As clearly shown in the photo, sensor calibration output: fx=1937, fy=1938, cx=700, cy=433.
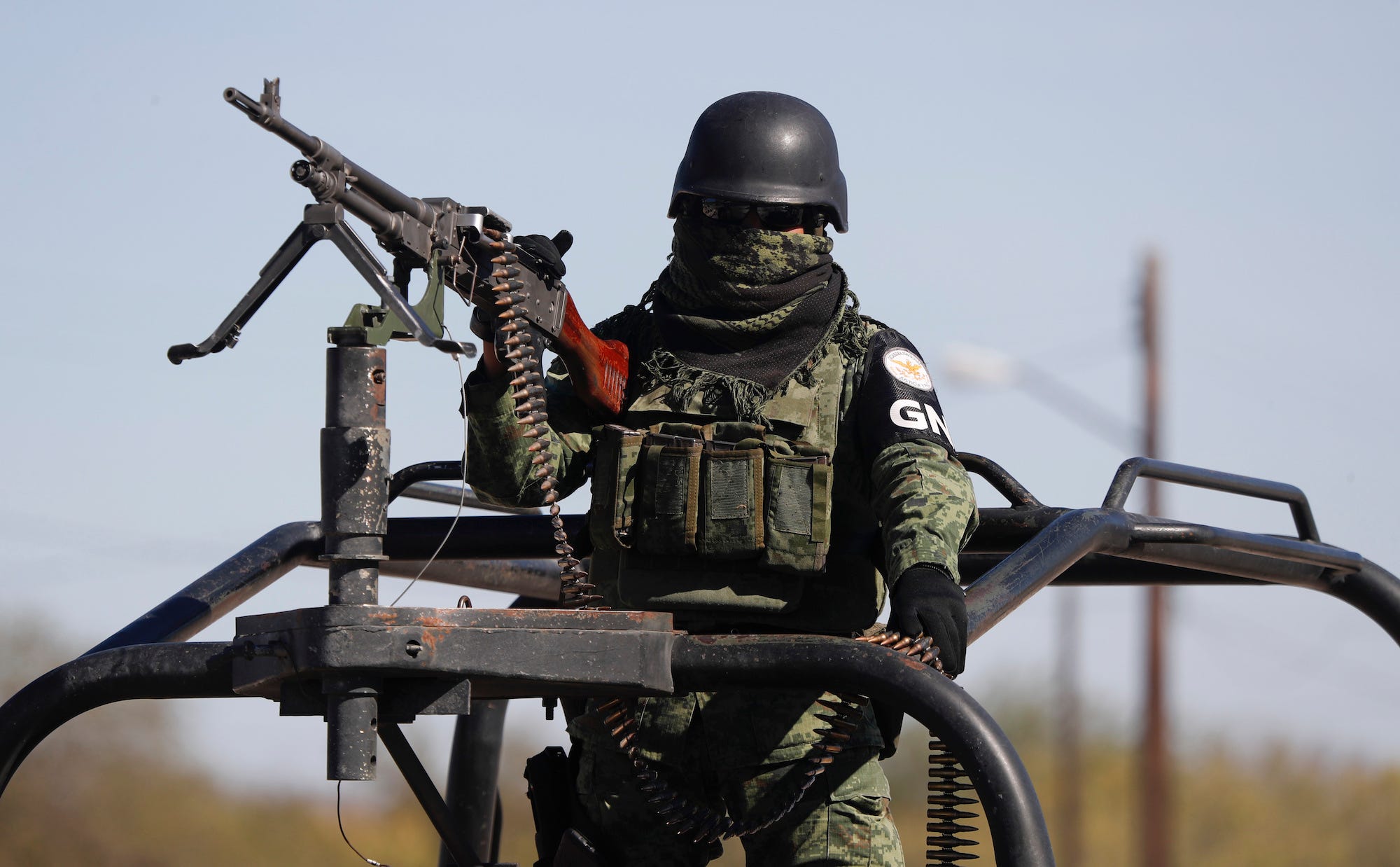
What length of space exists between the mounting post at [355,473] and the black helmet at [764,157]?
4.16ft

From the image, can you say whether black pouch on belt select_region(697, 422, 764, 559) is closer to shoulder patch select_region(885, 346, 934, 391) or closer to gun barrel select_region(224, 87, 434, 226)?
shoulder patch select_region(885, 346, 934, 391)

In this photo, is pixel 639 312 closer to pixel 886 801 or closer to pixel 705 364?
pixel 705 364

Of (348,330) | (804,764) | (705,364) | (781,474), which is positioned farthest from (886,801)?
(348,330)

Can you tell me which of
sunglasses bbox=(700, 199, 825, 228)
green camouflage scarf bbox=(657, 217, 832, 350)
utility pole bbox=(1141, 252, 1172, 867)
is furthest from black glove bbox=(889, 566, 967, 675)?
utility pole bbox=(1141, 252, 1172, 867)

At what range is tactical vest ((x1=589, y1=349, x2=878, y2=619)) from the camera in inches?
135

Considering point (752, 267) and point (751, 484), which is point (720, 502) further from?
point (752, 267)

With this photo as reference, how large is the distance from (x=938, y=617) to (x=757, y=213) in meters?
1.07

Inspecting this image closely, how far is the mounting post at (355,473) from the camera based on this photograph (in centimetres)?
254

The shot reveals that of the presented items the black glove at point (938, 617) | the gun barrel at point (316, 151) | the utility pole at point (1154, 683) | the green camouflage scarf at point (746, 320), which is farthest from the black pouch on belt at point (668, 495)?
the utility pole at point (1154, 683)

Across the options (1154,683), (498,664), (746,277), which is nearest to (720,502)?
(746,277)

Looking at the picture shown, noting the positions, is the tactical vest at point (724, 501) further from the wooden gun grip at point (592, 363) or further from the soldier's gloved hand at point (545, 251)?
the soldier's gloved hand at point (545, 251)

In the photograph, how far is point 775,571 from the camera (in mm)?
3465

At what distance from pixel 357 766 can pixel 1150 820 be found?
1348 centimetres

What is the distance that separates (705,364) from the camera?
3.68 meters
